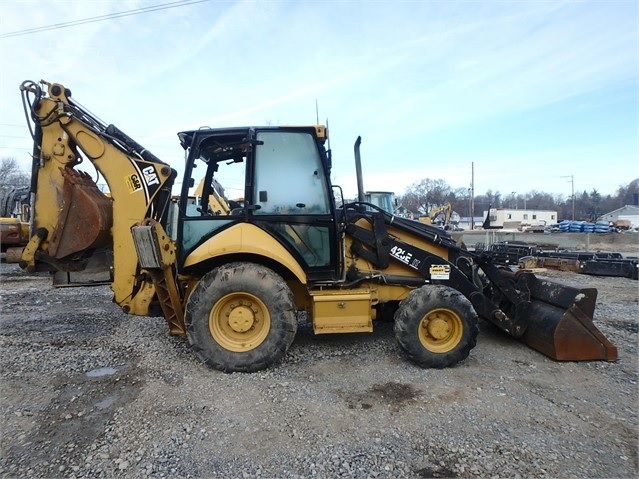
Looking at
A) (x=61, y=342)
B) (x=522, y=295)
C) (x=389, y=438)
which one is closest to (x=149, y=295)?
(x=61, y=342)

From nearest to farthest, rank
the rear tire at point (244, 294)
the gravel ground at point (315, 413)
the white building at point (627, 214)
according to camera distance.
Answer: the gravel ground at point (315, 413), the rear tire at point (244, 294), the white building at point (627, 214)

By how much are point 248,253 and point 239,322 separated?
2.35 ft

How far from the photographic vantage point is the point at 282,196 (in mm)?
4422

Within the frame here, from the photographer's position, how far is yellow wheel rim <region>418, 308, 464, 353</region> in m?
4.33

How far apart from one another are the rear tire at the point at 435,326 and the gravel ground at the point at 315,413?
0.16 metres

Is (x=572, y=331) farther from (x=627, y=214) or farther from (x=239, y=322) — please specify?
(x=627, y=214)

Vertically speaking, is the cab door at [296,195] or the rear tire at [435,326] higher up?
the cab door at [296,195]

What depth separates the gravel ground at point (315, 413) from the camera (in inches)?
108

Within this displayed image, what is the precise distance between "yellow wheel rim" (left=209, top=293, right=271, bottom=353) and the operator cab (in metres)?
0.66

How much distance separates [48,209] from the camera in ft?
14.7

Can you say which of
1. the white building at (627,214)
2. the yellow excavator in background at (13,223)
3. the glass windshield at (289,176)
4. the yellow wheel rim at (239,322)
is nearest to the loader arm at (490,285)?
the glass windshield at (289,176)

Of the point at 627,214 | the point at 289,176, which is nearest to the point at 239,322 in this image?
the point at 289,176

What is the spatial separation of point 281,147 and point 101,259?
Answer: 8.29 feet

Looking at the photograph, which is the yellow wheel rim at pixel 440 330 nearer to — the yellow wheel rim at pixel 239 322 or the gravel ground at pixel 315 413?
the gravel ground at pixel 315 413
